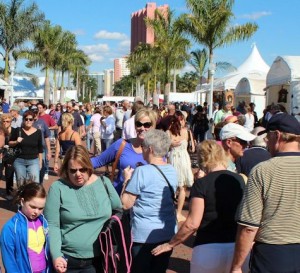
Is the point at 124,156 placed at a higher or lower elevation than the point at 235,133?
lower

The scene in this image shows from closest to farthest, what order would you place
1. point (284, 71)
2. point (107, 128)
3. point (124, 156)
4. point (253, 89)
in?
point (124, 156) < point (107, 128) < point (284, 71) < point (253, 89)

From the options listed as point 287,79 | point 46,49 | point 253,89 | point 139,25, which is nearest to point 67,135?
point 287,79

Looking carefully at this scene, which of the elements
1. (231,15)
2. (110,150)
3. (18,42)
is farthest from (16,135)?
(18,42)

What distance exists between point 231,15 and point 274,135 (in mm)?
22251

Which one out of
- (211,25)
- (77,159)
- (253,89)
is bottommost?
(77,159)

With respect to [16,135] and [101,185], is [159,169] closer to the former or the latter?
[101,185]

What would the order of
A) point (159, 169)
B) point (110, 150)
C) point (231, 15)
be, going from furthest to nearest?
1. point (231, 15)
2. point (110, 150)
3. point (159, 169)

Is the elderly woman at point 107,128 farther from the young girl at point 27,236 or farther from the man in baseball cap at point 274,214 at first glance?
the man in baseball cap at point 274,214

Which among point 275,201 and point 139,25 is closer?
point 275,201

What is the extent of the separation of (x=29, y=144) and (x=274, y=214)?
5655 millimetres

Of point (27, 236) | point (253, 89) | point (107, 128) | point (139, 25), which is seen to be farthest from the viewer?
point (139, 25)

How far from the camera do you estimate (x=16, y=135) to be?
783 centimetres

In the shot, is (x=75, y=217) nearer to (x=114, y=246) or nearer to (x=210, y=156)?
(x=114, y=246)

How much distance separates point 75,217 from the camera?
336cm
